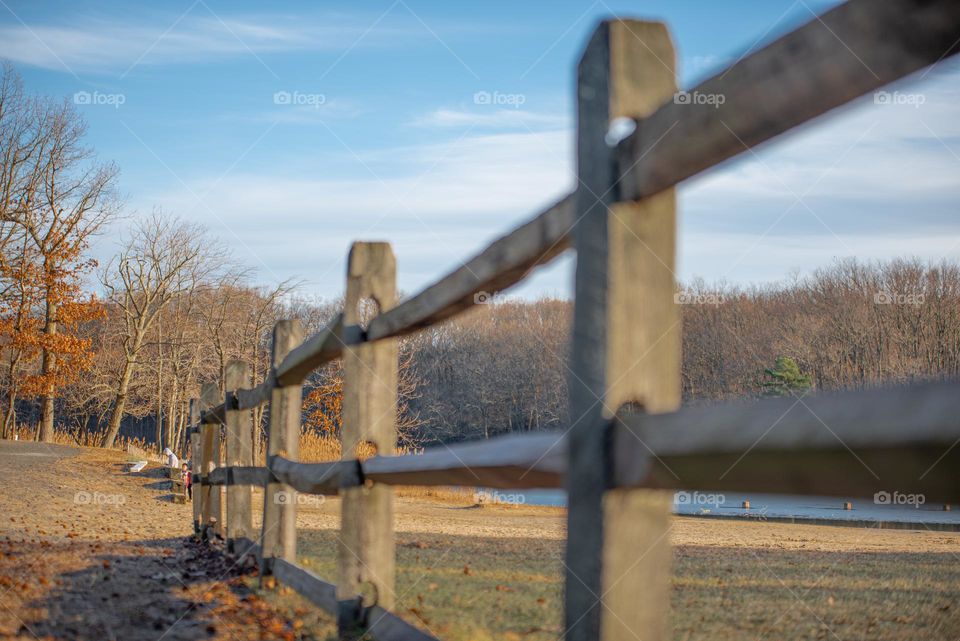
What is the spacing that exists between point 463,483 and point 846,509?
24.0 metres

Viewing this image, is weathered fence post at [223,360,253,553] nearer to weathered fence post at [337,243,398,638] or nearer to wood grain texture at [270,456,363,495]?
wood grain texture at [270,456,363,495]

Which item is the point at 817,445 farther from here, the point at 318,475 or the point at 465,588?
the point at 465,588

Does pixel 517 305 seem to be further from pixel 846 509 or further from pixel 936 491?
pixel 936 491

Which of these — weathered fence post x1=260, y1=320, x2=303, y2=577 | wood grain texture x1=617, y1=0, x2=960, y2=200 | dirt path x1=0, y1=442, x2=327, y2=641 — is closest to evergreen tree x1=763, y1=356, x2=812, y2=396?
dirt path x1=0, y1=442, x2=327, y2=641

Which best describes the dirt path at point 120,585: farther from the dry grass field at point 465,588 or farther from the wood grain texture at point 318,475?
the wood grain texture at point 318,475

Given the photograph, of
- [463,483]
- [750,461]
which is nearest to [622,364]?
[750,461]

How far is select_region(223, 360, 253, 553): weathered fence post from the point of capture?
6383mm

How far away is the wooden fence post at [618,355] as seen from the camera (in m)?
1.67

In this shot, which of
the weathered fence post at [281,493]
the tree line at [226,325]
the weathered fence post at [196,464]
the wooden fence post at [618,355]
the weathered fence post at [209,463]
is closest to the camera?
the wooden fence post at [618,355]

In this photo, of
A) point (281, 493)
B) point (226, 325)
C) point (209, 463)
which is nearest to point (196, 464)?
point (209, 463)

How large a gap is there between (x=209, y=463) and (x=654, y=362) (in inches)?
308

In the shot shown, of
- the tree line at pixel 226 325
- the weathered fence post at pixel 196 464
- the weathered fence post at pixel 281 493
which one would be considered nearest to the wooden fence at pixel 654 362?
the weathered fence post at pixel 281 493

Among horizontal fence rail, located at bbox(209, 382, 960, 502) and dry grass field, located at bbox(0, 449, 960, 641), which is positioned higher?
horizontal fence rail, located at bbox(209, 382, 960, 502)

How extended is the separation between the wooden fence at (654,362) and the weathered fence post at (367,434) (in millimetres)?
684
